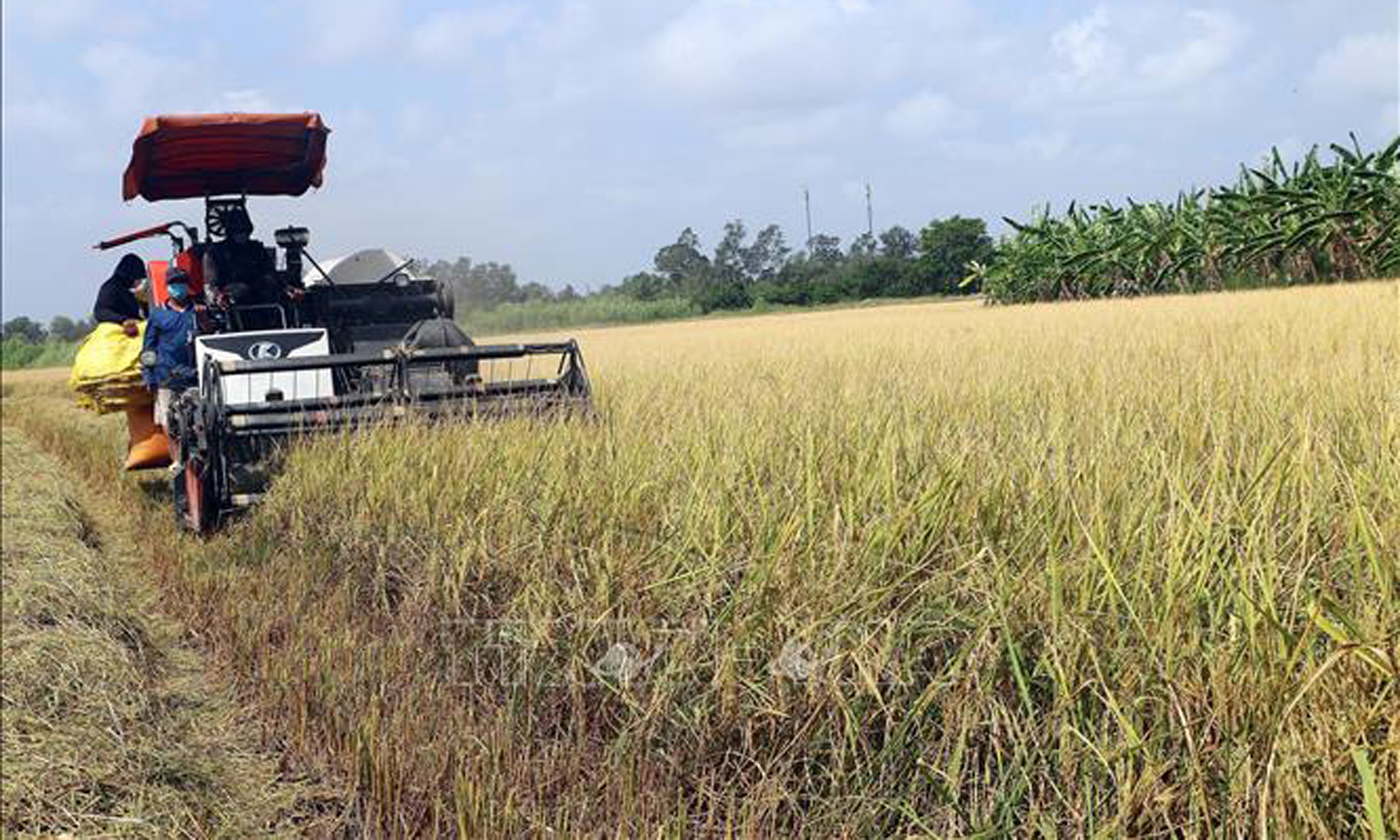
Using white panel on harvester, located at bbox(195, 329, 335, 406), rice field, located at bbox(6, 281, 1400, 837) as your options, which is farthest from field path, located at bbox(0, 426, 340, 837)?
white panel on harvester, located at bbox(195, 329, 335, 406)

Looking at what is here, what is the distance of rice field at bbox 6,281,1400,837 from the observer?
2045 millimetres

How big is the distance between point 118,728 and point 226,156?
4669 millimetres

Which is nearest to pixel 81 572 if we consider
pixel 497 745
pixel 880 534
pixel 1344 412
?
pixel 497 745

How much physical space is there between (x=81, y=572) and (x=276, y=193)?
321 centimetres

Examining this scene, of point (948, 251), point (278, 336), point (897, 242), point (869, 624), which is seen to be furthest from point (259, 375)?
point (897, 242)

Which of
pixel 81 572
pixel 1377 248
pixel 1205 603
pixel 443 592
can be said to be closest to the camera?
pixel 1205 603

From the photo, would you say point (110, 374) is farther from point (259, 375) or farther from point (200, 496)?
point (200, 496)

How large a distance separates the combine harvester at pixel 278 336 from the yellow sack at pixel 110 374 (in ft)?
1.37

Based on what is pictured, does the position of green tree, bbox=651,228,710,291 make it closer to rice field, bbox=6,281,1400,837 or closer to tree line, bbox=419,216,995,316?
tree line, bbox=419,216,995,316

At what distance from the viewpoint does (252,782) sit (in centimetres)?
338

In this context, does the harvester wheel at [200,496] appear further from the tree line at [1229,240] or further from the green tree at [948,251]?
the green tree at [948,251]

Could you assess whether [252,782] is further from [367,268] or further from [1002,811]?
[367,268]

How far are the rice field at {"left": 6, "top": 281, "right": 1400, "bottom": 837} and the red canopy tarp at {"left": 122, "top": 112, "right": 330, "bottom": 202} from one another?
9.84 feet

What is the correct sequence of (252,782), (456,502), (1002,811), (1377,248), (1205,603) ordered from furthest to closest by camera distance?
(1377,248), (456,502), (252,782), (1205,603), (1002,811)
